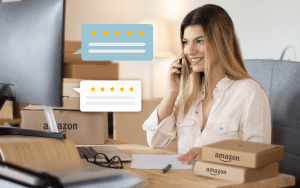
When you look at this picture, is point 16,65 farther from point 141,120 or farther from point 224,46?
point 141,120

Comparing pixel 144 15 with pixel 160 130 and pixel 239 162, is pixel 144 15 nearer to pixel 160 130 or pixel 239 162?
pixel 160 130

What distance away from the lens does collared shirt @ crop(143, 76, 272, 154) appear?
1336mm

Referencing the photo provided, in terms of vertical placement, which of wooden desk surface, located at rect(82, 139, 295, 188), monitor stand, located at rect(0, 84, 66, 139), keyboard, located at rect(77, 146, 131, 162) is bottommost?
wooden desk surface, located at rect(82, 139, 295, 188)

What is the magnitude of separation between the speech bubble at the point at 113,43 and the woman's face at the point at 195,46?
1.81m

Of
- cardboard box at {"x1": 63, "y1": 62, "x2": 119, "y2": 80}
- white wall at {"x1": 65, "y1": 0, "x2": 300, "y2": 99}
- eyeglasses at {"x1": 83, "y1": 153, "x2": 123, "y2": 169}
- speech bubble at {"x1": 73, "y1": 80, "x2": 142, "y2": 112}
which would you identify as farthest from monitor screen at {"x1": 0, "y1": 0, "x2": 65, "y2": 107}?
speech bubble at {"x1": 73, "y1": 80, "x2": 142, "y2": 112}

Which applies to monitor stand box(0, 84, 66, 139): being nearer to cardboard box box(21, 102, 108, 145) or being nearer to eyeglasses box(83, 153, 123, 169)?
eyeglasses box(83, 153, 123, 169)

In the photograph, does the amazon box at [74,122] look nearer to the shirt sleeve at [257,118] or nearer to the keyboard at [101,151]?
the keyboard at [101,151]

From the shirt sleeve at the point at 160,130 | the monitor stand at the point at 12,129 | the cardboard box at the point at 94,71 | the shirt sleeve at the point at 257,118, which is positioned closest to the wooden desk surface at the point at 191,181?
the monitor stand at the point at 12,129

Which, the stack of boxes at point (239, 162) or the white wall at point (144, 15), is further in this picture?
the white wall at point (144, 15)

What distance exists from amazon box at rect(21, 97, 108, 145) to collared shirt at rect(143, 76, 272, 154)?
232 millimetres

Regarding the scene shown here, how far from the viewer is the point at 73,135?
1479mm

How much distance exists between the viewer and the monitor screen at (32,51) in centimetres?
86

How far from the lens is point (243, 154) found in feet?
2.55

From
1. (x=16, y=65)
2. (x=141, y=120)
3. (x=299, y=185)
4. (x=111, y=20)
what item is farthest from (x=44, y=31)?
(x=111, y=20)
